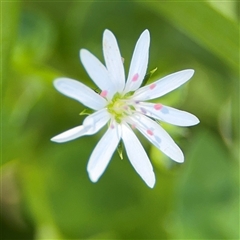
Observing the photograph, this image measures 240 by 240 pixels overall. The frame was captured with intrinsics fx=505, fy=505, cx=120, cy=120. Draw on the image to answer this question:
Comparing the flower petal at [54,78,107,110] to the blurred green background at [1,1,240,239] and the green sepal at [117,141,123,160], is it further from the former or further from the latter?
the blurred green background at [1,1,240,239]

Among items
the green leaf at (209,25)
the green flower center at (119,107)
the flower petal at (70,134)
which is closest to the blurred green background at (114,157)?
the green leaf at (209,25)

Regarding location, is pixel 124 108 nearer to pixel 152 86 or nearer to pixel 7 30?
pixel 152 86

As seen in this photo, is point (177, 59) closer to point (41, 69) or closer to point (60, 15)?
point (60, 15)

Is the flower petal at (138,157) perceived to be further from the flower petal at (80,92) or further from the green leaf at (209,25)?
the green leaf at (209,25)

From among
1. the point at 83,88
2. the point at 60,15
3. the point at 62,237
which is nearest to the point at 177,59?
the point at 60,15

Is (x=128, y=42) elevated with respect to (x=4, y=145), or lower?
elevated
